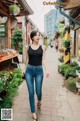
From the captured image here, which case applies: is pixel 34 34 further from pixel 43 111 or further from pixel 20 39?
pixel 20 39

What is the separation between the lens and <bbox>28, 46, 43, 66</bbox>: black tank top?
22.2 ft

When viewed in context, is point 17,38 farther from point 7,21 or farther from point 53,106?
point 53,106

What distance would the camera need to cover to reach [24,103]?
26.2 ft

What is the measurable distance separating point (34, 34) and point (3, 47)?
580 cm

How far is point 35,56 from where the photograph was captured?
6.79 metres

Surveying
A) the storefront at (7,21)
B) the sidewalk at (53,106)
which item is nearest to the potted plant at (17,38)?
the storefront at (7,21)

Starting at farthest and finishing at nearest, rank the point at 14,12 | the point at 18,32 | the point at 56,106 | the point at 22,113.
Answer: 1. the point at 18,32
2. the point at 14,12
3. the point at 56,106
4. the point at 22,113

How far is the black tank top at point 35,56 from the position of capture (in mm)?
6777

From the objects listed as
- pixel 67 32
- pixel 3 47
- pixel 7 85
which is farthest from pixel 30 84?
pixel 67 32

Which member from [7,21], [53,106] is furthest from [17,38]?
[53,106]

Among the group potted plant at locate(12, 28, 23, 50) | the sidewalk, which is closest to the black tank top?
the sidewalk

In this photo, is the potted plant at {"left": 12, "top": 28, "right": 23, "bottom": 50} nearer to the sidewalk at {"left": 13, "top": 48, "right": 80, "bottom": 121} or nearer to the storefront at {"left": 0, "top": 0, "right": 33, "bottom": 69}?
the storefront at {"left": 0, "top": 0, "right": 33, "bottom": 69}

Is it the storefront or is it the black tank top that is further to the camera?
the storefront

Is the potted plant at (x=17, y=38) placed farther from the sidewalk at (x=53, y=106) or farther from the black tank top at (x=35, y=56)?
the black tank top at (x=35, y=56)
